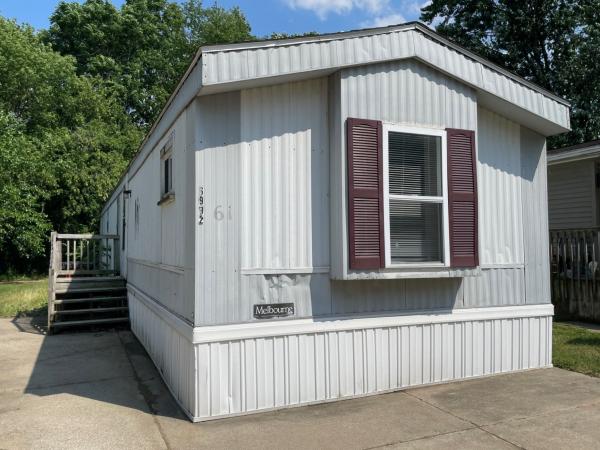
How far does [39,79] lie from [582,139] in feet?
72.1

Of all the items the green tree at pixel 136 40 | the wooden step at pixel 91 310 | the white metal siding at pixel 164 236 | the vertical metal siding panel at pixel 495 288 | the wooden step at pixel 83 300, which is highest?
the green tree at pixel 136 40

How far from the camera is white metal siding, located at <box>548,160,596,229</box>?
1053 centimetres

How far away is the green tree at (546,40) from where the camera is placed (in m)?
17.8

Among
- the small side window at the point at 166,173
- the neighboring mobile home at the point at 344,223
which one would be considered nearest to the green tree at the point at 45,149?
the small side window at the point at 166,173

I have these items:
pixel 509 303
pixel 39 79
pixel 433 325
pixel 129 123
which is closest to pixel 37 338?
pixel 433 325

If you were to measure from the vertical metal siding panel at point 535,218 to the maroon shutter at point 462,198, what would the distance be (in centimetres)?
99

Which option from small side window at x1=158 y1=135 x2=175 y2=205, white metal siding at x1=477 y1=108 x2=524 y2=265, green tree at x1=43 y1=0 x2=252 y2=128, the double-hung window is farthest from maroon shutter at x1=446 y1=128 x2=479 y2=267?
green tree at x1=43 y1=0 x2=252 y2=128

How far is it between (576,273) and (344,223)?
6.17m

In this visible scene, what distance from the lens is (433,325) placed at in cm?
502

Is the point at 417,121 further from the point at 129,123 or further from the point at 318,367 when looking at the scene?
the point at 129,123

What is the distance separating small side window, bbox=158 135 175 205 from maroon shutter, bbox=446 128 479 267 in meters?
2.80

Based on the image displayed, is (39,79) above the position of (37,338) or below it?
above

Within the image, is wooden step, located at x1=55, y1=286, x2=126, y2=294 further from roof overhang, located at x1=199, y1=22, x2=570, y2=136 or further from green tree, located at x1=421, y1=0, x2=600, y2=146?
green tree, located at x1=421, y1=0, x2=600, y2=146

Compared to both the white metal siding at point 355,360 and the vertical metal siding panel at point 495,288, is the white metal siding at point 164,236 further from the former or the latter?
the vertical metal siding panel at point 495,288
